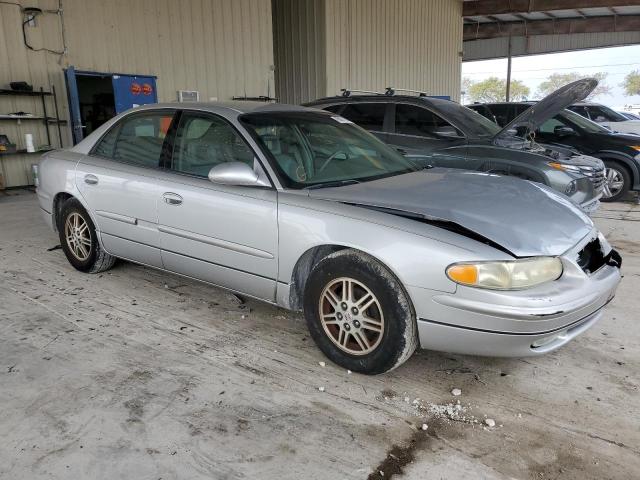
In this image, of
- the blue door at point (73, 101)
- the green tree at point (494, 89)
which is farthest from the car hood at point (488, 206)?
the green tree at point (494, 89)

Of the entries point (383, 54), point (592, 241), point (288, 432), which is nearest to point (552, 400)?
point (592, 241)

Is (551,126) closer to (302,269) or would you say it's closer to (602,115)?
(602,115)

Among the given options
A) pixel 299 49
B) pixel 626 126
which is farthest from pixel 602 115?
pixel 299 49

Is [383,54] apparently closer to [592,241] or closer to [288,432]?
[592,241]

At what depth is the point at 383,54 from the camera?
16516 mm

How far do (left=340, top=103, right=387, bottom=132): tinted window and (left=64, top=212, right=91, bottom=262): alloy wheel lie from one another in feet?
12.1

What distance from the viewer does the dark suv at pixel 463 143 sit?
5633mm

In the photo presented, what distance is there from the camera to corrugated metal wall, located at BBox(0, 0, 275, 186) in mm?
8422

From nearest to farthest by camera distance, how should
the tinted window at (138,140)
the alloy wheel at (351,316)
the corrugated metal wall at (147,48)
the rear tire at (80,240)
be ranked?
1. the alloy wheel at (351,316)
2. the tinted window at (138,140)
3. the rear tire at (80,240)
4. the corrugated metal wall at (147,48)

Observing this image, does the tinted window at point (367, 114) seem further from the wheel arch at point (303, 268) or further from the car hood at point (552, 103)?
the wheel arch at point (303, 268)

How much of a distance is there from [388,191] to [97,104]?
29.0ft

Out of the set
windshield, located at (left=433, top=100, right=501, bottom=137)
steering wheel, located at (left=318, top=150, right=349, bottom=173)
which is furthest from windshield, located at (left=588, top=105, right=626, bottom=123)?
steering wheel, located at (left=318, top=150, right=349, bottom=173)

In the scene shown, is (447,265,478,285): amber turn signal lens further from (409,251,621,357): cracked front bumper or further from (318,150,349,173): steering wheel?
(318,150,349,173): steering wheel

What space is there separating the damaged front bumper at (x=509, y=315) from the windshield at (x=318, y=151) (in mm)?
1081
